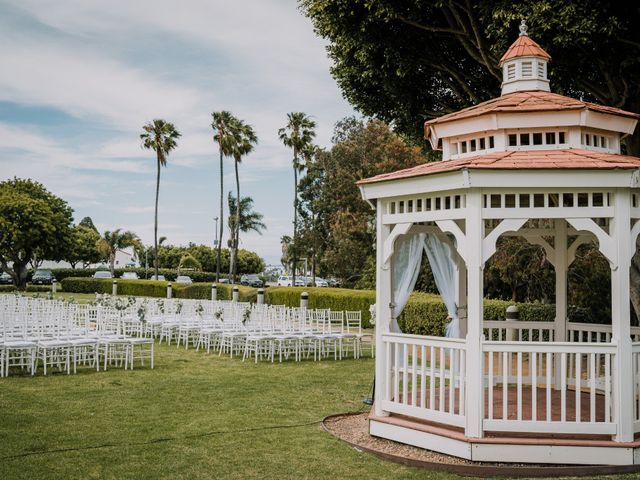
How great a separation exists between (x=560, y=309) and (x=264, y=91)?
55.2ft

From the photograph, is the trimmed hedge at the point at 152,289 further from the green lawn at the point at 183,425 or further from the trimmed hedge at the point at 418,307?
the green lawn at the point at 183,425

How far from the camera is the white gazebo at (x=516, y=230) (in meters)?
7.22

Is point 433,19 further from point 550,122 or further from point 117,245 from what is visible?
point 117,245

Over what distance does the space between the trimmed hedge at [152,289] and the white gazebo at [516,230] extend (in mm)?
23556

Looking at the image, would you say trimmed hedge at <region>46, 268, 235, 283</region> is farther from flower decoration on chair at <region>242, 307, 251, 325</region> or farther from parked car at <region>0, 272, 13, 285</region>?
flower decoration on chair at <region>242, 307, 251, 325</region>

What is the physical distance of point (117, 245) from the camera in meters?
73.2

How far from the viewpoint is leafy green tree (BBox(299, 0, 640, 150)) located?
11469 millimetres

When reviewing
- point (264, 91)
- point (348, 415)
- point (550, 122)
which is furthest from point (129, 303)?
point (550, 122)

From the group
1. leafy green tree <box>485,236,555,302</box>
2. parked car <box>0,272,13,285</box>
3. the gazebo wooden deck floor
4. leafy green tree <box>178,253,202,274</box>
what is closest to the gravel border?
the gazebo wooden deck floor

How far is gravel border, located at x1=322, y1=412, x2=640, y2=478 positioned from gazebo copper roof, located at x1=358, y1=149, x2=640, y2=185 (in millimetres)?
3148

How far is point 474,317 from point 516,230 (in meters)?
1.15

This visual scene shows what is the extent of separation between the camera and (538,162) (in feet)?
24.6

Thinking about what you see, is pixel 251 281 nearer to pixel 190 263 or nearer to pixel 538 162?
pixel 190 263

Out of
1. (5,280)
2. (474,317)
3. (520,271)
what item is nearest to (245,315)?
(474,317)
